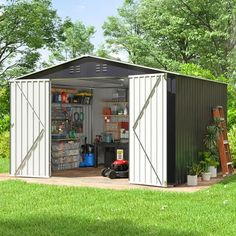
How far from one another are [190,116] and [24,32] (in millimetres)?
16056

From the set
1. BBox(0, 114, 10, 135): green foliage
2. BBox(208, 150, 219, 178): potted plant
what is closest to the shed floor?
BBox(208, 150, 219, 178): potted plant

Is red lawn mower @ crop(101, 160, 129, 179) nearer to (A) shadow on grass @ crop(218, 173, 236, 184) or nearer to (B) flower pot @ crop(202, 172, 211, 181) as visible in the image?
(B) flower pot @ crop(202, 172, 211, 181)

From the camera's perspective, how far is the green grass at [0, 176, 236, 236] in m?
6.79

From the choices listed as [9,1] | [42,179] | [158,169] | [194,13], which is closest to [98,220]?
[158,169]

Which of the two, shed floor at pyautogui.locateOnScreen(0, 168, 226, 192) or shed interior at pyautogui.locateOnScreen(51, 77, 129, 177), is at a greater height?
shed interior at pyautogui.locateOnScreen(51, 77, 129, 177)

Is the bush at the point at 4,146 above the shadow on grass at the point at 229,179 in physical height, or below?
above

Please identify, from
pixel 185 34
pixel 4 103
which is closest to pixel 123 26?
pixel 185 34

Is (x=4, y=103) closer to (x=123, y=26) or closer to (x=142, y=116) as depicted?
(x=142, y=116)

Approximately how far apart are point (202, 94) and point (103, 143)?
10.2ft

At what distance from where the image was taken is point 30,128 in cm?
1210

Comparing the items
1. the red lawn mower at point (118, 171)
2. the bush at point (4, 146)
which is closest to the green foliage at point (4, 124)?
the bush at point (4, 146)

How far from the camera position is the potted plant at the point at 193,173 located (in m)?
10.9

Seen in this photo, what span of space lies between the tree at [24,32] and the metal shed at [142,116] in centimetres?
1318

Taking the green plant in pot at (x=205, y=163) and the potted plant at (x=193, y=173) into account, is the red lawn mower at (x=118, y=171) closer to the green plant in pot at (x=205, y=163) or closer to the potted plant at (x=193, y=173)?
the potted plant at (x=193, y=173)
